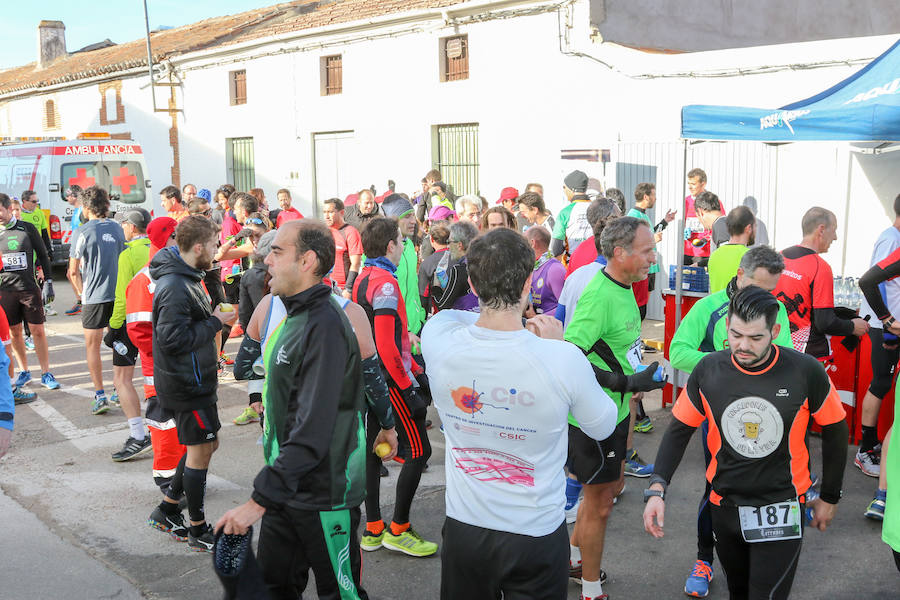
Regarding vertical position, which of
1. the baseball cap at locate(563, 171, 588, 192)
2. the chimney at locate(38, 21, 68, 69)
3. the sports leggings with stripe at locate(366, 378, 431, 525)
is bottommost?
the sports leggings with stripe at locate(366, 378, 431, 525)

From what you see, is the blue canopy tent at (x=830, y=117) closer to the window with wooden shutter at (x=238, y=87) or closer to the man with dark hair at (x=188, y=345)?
the man with dark hair at (x=188, y=345)

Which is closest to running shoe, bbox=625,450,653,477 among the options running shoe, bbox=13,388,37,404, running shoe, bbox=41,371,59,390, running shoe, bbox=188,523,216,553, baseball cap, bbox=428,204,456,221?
running shoe, bbox=188,523,216,553

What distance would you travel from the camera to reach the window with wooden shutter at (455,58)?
1588 centimetres

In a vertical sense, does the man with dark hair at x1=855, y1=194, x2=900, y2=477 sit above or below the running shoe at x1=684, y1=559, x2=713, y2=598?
above

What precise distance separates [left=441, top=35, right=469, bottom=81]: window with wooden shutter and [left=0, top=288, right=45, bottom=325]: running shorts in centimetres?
981

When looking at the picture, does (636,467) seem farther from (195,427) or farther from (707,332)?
(195,427)

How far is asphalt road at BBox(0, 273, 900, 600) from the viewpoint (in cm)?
438

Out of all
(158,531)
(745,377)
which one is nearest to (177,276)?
(158,531)

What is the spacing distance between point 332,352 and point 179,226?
208 cm

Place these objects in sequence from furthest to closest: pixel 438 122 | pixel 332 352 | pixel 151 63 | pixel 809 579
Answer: pixel 151 63, pixel 438 122, pixel 809 579, pixel 332 352

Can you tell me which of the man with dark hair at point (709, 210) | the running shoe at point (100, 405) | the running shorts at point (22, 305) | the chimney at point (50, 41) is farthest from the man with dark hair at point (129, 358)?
the chimney at point (50, 41)

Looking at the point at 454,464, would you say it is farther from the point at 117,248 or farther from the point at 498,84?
the point at 498,84

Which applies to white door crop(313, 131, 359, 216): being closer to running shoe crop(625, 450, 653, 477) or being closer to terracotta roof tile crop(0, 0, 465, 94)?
terracotta roof tile crop(0, 0, 465, 94)

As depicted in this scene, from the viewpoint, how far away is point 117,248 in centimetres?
776
